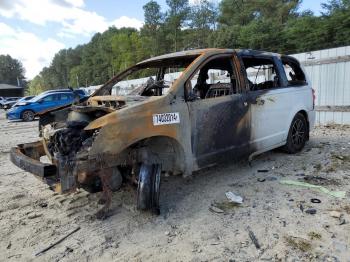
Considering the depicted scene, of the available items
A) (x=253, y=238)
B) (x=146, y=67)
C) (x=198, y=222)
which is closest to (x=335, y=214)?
(x=253, y=238)

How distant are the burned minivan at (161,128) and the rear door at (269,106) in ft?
0.05

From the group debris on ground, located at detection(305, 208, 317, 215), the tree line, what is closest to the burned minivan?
debris on ground, located at detection(305, 208, 317, 215)

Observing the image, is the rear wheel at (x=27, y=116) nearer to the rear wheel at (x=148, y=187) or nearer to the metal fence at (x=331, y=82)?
the metal fence at (x=331, y=82)

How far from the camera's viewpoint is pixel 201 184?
16.3 feet

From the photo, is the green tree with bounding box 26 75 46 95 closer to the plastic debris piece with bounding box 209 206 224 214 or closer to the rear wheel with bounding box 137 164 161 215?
the rear wheel with bounding box 137 164 161 215

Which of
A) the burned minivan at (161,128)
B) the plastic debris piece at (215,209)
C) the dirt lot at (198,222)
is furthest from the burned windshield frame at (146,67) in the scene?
the plastic debris piece at (215,209)

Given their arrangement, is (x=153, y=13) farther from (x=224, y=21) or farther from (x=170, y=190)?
(x=170, y=190)

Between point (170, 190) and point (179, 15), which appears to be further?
point (179, 15)

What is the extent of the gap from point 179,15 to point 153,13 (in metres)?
7.51

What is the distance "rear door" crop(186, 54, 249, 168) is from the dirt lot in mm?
572

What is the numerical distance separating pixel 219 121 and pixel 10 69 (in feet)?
476

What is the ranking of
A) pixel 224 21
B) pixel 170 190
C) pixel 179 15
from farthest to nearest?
pixel 179 15
pixel 224 21
pixel 170 190

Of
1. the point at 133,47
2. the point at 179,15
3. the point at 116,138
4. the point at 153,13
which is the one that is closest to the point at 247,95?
the point at 116,138

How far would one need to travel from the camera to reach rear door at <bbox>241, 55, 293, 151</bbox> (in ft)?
16.4
